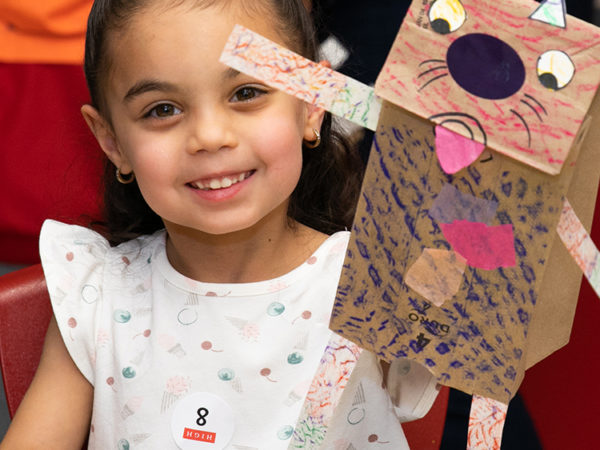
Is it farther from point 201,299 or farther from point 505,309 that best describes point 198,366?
point 505,309

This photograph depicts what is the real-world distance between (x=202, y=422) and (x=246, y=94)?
14.4 inches

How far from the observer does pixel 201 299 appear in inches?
40.4

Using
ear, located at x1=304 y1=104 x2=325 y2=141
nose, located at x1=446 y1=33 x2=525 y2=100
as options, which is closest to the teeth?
ear, located at x1=304 y1=104 x2=325 y2=141

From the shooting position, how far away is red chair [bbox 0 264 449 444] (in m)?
1.03

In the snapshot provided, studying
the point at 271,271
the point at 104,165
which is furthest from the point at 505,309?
the point at 104,165

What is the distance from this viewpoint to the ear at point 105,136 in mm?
979

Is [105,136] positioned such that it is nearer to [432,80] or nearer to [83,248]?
[83,248]

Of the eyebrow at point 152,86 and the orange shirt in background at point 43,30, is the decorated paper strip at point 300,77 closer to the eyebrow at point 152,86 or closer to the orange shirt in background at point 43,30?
the eyebrow at point 152,86

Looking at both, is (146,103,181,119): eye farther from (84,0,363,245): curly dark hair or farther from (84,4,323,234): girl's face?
(84,0,363,245): curly dark hair

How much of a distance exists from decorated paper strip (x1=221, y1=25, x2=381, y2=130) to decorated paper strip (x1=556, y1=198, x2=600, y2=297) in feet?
0.50

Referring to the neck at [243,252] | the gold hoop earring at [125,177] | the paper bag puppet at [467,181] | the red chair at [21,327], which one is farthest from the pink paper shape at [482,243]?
the red chair at [21,327]

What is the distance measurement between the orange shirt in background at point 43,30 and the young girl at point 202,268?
337 mm

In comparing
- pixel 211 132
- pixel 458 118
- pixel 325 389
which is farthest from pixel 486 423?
pixel 211 132

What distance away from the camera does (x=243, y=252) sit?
1010 millimetres
